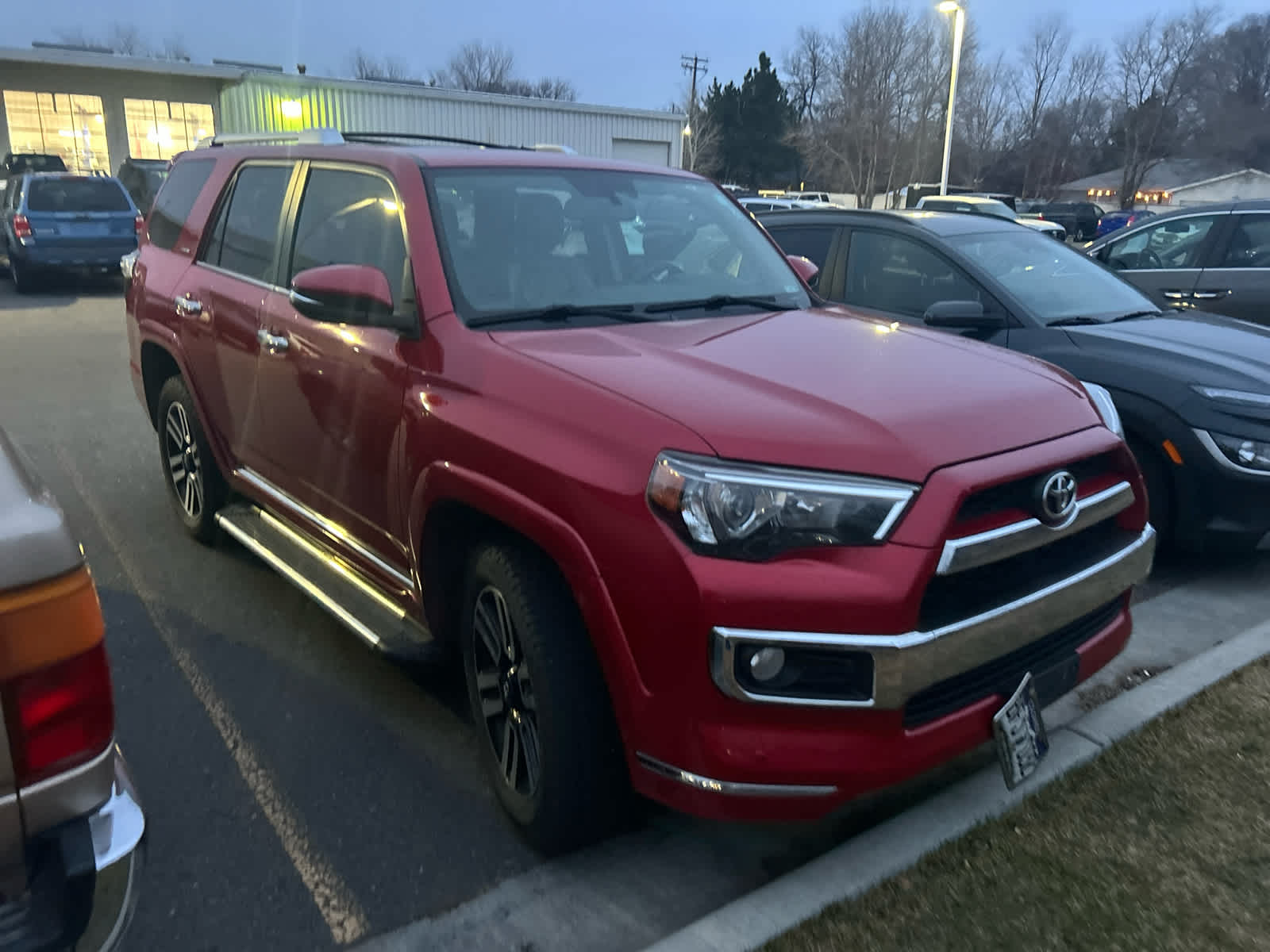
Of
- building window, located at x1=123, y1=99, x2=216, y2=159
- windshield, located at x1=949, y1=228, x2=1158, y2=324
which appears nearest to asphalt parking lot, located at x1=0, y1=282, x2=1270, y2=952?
windshield, located at x1=949, y1=228, x2=1158, y2=324

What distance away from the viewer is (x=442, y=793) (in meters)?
3.28

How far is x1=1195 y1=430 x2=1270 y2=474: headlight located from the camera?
461 cm

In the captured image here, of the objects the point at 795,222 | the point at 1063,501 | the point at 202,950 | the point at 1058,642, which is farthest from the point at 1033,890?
the point at 795,222

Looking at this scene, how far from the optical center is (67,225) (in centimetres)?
1565

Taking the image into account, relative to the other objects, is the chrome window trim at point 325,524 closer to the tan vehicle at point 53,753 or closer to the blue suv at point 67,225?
the tan vehicle at point 53,753

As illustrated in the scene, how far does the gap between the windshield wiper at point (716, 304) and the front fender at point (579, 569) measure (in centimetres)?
104

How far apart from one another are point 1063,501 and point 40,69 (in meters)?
35.9

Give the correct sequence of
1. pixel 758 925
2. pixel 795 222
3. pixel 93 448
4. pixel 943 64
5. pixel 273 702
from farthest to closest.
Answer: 1. pixel 943 64
2. pixel 93 448
3. pixel 795 222
4. pixel 273 702
5. pixel 758 925

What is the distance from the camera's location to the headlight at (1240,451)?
15.1 feet

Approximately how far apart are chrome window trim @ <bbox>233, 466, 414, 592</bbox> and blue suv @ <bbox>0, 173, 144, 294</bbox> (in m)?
12.8

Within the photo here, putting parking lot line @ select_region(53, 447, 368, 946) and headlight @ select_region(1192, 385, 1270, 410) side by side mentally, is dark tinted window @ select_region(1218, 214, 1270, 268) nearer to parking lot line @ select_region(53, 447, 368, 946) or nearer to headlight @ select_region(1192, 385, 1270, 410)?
headlight @ select_region(1192, 385, 1270, 410)

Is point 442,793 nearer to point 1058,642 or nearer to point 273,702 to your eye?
point 273,702

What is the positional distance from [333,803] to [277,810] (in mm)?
164

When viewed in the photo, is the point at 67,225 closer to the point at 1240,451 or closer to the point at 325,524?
the point at 325,524
